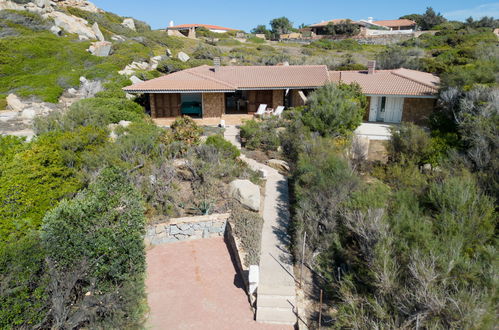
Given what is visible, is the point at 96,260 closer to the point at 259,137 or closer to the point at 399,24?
the point at 259,137

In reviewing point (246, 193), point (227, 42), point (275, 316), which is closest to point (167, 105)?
point (246, 193)

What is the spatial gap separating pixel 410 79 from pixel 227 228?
17.2 m

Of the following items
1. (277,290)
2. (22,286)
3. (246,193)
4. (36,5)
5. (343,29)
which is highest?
(343,29)

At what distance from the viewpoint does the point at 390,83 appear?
845 inches

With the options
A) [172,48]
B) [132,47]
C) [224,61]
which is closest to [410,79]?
[224,61]

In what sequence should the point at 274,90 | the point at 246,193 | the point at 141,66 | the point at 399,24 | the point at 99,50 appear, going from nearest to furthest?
the point at 246,193
the point at 274,90
the point at 141,66
the point at 99,50
the point at 399,24

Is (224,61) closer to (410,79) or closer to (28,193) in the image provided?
(410,79)

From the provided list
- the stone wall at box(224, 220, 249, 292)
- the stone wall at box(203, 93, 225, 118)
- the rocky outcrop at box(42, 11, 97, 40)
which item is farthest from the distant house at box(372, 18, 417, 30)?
the stone wall at box(224, 220, 249, 292)

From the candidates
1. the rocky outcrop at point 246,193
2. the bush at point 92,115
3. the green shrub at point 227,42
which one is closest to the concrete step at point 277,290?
the rocky outcrop at point 246,193

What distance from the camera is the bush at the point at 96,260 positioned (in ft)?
19.9

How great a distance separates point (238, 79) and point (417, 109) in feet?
37.7

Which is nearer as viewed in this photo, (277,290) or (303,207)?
(277,290)

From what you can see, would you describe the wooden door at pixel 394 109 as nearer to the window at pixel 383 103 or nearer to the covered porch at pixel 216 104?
the window at pixel 383 103

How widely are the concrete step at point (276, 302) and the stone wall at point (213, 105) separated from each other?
15417mm
